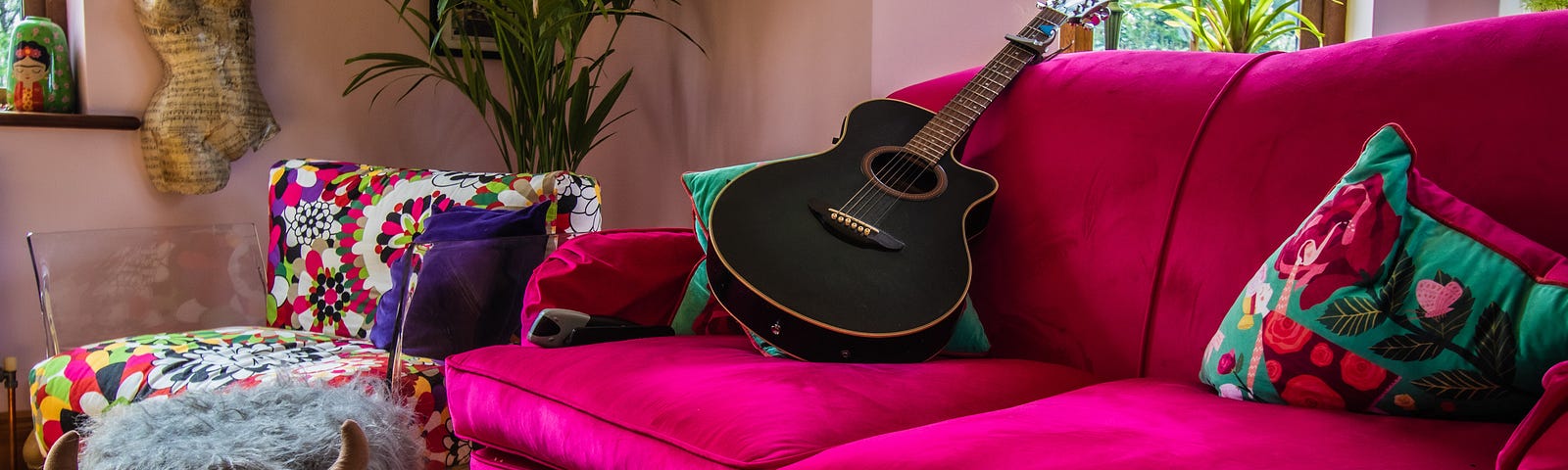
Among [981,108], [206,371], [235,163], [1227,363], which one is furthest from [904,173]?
[235,163]

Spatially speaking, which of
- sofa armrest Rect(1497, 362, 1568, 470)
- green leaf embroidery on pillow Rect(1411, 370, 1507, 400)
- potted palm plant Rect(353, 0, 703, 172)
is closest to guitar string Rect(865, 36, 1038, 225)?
green leaf embroidery on pillow Rect(1411, 370, 1507, 400)

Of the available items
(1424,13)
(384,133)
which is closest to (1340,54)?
(1424,13)

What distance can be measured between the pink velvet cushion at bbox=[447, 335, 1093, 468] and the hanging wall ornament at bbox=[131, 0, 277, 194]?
5.02ft

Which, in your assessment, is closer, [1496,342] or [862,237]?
[1496,342]

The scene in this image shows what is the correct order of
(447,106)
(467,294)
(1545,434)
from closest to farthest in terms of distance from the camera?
(1545,434), (467,294), (447,106)

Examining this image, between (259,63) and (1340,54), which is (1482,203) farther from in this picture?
(259,63)

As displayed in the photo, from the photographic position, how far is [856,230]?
4.88 ft

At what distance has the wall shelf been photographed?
2635 mm

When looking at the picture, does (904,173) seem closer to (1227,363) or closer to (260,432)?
(1227,363)

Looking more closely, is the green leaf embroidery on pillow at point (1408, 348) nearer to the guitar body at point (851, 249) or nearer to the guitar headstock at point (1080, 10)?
the guitar body at point (851, 249)

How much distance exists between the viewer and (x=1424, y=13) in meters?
2.38

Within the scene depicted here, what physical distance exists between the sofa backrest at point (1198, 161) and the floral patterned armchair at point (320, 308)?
0.87m

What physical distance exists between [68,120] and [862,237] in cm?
219

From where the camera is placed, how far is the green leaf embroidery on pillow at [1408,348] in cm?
99
